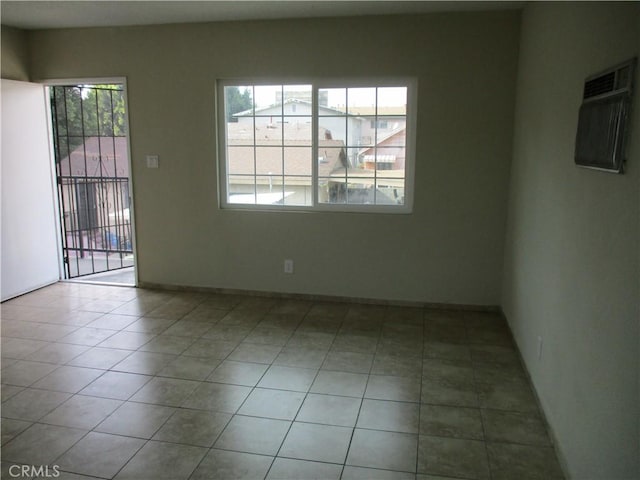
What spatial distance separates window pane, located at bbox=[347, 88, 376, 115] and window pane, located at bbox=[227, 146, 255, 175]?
1.00 meters

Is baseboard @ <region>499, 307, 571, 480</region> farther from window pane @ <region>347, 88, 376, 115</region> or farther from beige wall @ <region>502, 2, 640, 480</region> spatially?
window pane @ <region>347, 88, 376, 115</region>

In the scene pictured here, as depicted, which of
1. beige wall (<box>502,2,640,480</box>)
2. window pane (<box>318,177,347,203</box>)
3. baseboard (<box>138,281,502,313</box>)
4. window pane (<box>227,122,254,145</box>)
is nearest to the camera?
beige wall (<box>502,2,640,480</box>)

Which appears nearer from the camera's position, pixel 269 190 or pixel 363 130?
pixel 363 130

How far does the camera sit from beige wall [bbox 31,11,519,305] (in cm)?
396

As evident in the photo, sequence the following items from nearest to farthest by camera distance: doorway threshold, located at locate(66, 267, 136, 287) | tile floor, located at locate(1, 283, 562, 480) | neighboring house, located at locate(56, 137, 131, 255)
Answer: tile floor, located at locate(1, 283, 562, 480) < doorway threshold, located at locate(66, 267, 136, 287) < neighboring house, located at locate(56, 137, 131, 255)

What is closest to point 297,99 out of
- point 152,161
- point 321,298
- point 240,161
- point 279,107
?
point 279,107

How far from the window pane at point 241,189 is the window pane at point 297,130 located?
1.71 ft

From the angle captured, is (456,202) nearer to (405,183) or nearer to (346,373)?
(405,183)

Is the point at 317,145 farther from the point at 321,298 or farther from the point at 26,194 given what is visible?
the point at 26,194

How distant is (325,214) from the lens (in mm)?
4395

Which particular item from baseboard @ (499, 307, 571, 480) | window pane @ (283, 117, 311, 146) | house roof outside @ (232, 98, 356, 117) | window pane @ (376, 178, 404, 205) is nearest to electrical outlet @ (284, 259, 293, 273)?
window pane @ (376, 178, 404, 205)

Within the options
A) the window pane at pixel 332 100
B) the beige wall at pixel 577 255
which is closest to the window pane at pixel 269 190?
the window pane at pixel 332 100

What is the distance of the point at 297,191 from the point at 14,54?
114 inches

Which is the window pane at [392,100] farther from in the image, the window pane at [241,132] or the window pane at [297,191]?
the window pane at [241,132]
